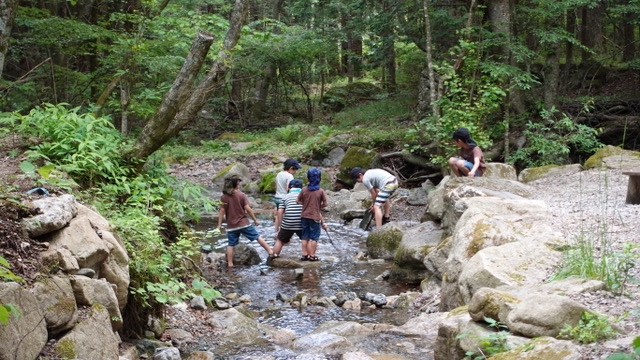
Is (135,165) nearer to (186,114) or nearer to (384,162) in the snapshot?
(186,114)

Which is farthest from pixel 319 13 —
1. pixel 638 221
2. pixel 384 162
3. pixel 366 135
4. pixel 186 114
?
pixel 638 221

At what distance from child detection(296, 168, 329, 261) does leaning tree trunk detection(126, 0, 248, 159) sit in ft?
9.63

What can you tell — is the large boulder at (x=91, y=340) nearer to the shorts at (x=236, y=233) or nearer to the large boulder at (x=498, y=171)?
the shorts at (x=236, y=233)

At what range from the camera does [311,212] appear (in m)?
10.9

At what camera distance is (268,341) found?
6.79 m

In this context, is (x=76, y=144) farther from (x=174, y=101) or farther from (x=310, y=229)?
(x=310, y=229)

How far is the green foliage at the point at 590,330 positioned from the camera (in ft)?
12.7

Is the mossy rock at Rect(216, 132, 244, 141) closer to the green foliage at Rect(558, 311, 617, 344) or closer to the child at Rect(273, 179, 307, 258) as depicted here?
the child at Rect(273, 179, 307, 258)

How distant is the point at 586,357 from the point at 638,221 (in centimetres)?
430

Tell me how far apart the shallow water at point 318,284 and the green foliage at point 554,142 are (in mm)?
5327

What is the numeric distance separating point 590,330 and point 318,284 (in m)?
6.03

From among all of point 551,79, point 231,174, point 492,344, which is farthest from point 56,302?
point 551,79

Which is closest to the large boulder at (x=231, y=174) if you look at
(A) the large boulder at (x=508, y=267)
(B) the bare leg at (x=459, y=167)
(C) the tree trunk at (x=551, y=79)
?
(C) the tree trunk at (x=551, y=79)

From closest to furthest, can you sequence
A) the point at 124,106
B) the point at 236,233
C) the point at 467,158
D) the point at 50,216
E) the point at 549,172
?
the point at 50,216
the point at 236,233
the point at 467,158
the point at 124,106
the point at 549,172
